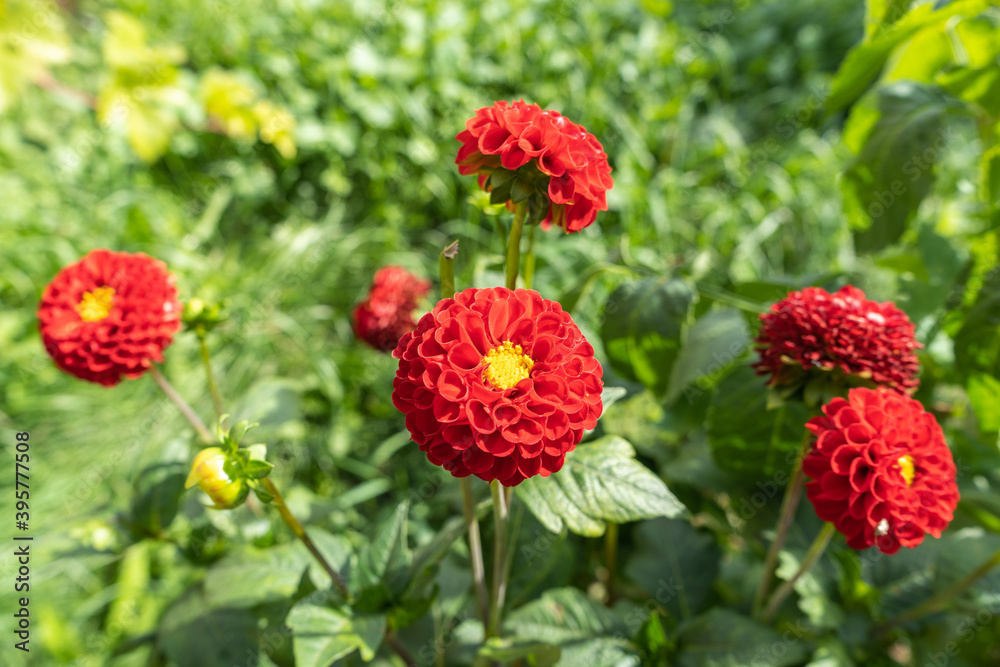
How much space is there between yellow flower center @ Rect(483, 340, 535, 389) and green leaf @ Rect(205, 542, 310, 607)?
0.67 meters

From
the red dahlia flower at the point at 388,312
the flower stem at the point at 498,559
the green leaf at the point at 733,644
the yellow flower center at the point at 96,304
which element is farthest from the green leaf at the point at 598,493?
the yellow flower center at the point at 96,304

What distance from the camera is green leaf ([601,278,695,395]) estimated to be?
1.11m

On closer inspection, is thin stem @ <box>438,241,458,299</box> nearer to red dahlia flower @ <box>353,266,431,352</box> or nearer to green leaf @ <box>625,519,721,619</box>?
red dahlia flower @ <box>353,266,431,352</box>

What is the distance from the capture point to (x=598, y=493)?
888mm

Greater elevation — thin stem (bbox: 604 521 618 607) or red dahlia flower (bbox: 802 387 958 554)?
red dahlia flower (bbox: 802 387 958 554)

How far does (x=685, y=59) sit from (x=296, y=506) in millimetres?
2988

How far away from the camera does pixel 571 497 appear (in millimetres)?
894

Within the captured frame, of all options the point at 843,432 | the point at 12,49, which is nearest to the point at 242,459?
the point at 843,432

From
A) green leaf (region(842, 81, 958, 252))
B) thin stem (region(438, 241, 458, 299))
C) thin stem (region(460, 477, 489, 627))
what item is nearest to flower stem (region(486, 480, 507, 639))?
thin stem (region(460, 477, 489, 627))

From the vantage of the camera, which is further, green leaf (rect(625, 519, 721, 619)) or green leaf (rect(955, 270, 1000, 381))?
green leaf (rect(625, 519, 721, 619))

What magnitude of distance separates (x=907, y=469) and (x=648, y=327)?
0.46 meters

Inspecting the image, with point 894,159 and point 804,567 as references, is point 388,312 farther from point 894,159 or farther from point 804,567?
point 894,159

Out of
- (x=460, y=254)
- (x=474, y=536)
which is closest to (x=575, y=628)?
(x=474, y=536)

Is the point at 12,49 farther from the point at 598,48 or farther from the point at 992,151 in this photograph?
the point at 992,151
